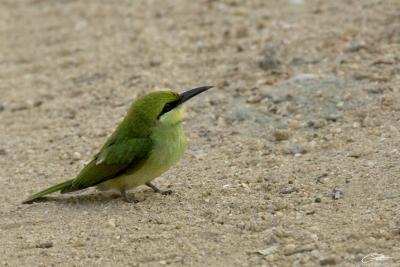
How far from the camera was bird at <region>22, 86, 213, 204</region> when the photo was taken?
17.4ft

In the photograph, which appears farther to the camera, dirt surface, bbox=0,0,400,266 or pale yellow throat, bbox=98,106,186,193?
pale yellow throat, bbox=98,106,186,193

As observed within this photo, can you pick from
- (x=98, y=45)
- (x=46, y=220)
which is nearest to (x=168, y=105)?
(x=46, y=220)

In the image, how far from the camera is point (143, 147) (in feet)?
17.5

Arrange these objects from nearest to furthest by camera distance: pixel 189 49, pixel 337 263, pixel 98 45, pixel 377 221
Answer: pixel 337 263 < pixel 377 221 < pixel 189 49 < pixel 98 45

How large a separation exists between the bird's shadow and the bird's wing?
128 mm

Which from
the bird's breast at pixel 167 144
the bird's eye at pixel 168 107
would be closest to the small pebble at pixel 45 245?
the bird's breast at pixel 167 144

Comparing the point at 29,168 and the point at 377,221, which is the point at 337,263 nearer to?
the point at 377,221

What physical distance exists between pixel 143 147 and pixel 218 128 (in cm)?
145

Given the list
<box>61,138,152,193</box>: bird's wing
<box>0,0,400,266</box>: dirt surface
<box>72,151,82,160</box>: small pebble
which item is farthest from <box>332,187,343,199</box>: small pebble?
<box>72,151,82,160</box>: small pebble

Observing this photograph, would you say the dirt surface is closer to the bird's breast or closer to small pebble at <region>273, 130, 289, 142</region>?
small pebble at <region>273, 130, 289, 142</region>

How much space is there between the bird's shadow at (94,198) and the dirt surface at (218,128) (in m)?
0.02

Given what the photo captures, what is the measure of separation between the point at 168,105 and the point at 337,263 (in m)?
1.59

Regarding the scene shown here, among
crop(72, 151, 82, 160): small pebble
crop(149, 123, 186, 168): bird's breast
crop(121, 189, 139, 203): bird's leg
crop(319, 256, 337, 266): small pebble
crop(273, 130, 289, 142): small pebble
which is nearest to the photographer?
crop(319, 256, 337, 266): small pebble

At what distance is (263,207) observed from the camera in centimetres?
512
